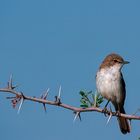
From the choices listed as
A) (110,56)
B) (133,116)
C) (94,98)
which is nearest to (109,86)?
(110,56)

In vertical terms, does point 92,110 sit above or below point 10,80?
below

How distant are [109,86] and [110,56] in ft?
3.00

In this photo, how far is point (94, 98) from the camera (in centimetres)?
456

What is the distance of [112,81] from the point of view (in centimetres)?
881

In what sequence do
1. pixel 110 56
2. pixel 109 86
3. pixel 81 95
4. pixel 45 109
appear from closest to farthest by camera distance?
pixel 45 109
pixel 81 95
pixel 109 86
pixel 110 56

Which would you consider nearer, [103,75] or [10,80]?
[10,80]

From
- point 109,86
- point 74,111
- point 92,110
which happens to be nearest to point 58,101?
point 74,111

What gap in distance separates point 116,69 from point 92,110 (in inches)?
195

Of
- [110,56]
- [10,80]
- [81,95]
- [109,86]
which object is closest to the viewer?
[10,80]

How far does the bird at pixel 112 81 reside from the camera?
875 cm

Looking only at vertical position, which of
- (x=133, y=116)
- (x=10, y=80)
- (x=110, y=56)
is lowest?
(x=133, y=116)

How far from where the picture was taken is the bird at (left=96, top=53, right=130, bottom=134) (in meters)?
8.75

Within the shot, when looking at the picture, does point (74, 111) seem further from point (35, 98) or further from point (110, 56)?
point (110, 56)

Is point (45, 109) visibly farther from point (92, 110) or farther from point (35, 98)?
point (92, 110)
